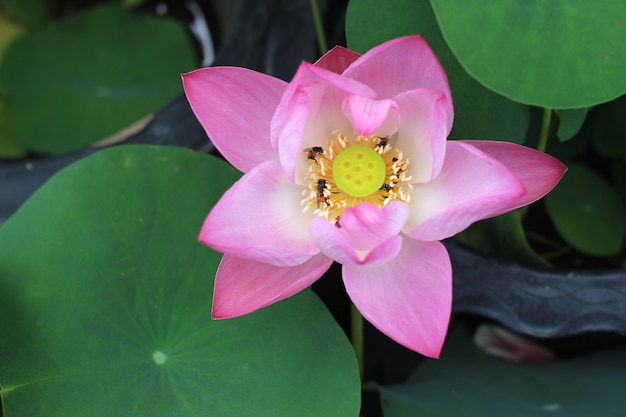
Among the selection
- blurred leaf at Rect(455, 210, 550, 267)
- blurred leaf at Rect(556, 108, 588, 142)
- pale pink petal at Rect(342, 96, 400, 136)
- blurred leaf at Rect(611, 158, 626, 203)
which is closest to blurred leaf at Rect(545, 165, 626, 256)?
blurred leaf at Rect(611, 158, 626, 203)

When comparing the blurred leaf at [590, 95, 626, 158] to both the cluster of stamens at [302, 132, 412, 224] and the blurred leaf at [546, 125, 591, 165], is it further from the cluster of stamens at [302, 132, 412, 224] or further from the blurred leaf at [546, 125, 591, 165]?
the cluster of stamens at [302, 132, 412, 224]

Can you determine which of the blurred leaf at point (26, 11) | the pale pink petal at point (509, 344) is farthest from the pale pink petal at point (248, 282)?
the blurred leaf at point (26, 11)

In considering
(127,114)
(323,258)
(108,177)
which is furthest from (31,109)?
(323,258)

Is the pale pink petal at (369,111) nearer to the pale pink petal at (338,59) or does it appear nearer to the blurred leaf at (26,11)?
the pale pink petal at (338,59)

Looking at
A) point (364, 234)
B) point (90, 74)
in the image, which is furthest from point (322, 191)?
point (90, 74)

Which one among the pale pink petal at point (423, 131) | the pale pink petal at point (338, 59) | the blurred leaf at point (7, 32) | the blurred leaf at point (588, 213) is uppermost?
the pale pink petal at point (338, 59)
